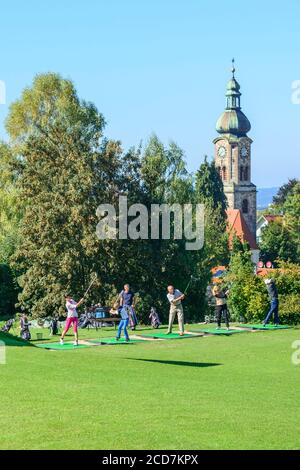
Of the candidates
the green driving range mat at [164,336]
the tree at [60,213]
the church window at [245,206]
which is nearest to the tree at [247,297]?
the green driving range mat at [164,336]

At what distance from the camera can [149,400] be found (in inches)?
653

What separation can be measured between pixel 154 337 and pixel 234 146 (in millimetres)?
135379

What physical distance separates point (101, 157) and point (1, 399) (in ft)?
120

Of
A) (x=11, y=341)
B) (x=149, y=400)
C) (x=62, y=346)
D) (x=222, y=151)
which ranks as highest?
(x=222, y=151)

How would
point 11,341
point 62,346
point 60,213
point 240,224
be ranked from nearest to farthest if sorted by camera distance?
point 11,341 < point 62,346 < point 60,213 < point 240,224

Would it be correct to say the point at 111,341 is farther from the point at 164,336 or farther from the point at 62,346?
the point at 164,336

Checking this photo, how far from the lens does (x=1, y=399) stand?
630 inches

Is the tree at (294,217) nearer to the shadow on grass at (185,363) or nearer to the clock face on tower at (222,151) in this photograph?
the clock face on tower at (222,151)

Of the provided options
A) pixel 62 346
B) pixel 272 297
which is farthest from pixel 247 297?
pixel 62 346

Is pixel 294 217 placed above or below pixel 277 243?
above

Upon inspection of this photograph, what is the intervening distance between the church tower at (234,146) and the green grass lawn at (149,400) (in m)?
137

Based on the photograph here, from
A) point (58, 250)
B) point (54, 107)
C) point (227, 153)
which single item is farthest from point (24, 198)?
point (227, 153)
